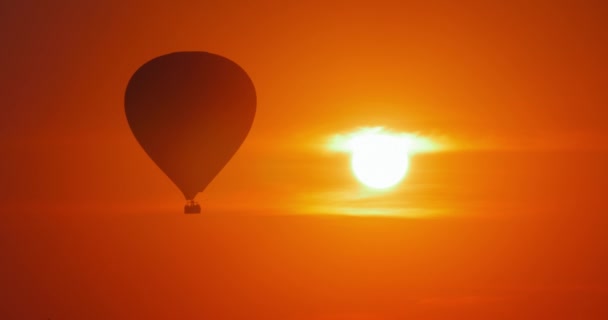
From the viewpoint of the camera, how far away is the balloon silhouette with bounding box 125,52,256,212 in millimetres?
91312

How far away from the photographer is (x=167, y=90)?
3605 inches

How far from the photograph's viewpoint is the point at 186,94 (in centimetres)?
9238

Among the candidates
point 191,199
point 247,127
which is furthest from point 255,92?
point 191,199

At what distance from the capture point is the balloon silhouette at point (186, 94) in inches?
3595

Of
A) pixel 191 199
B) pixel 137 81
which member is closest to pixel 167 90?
pixel 137 81

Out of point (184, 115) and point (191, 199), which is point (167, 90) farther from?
point (191, 199)

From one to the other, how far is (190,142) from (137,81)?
5.06m

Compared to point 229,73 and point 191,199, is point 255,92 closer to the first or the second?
point 229,73

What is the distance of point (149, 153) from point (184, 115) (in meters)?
3.52

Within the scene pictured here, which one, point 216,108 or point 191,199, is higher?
point 216,108

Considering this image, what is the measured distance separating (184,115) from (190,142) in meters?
2.08

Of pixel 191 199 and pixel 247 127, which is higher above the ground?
pixel 247 127

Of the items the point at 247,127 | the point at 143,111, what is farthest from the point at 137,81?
the point at 247,127

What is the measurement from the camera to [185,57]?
91.9 metres
